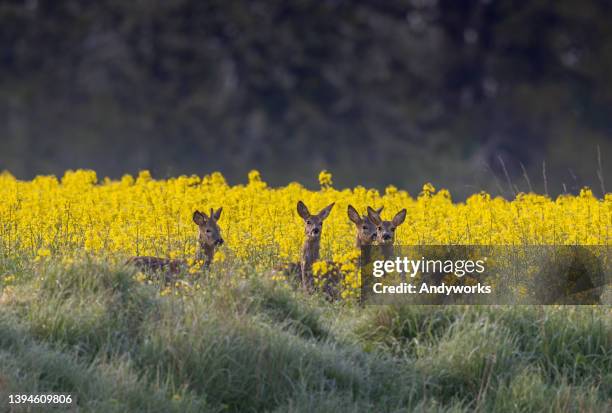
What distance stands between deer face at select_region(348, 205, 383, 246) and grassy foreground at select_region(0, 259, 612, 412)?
2117 mm

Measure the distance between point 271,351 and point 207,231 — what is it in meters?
3.51

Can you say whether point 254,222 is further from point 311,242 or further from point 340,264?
point 340,264

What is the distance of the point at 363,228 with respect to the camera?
→ 42.7ft

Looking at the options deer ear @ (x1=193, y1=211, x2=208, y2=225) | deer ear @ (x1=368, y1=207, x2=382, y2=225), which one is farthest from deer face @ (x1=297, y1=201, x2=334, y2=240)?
deer ear @ (x1=193, y1=211, x2=208, y2=225)

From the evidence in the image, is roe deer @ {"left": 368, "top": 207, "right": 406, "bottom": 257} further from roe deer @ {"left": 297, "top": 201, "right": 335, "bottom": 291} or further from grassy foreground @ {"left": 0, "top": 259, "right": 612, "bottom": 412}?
grassy foreground @ {"left": 0, "top": 259, "right": 612, "bottom": 412}

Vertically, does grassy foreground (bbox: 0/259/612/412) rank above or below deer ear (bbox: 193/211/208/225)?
below

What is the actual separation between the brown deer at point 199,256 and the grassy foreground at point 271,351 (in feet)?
3.20

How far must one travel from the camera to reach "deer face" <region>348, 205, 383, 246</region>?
1288cm

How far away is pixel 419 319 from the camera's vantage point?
34.6ft

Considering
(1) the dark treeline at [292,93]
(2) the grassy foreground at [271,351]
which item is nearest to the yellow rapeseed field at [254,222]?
(2) the grassy foreground at [271,351]

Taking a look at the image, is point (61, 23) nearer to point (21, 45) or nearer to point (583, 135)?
point (21, 45)

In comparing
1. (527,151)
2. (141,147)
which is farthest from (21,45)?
(527,151)

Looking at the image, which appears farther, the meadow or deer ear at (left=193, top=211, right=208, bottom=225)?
deer ear at (left=193, top=211, right=208, bottom=225)

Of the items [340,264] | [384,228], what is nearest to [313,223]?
[340,264]
